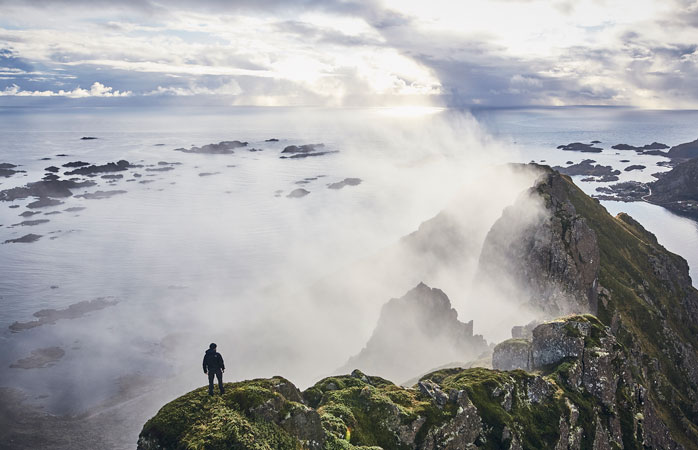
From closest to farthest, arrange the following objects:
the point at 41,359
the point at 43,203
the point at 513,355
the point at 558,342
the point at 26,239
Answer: the point at 558,342 < the point at 513,355 < the point at 41,359 < the point at 26,239 < the point at 43,203

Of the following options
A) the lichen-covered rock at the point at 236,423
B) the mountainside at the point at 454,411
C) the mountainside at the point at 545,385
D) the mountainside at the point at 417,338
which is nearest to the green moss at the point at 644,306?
the mountainside at the point at 545,385

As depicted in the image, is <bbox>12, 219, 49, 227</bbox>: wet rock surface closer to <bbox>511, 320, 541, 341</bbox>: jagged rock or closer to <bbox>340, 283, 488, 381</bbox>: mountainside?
<bbox>340, 283, 488, 381</bbox>: mountainside

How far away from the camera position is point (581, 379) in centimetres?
4181

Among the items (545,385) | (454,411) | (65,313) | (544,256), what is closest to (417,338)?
(544,256)

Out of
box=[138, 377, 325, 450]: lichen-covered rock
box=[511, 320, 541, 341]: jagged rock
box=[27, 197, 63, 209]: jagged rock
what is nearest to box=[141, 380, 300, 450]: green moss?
box=[138, 377, 325, 450]: lichen-covered rock

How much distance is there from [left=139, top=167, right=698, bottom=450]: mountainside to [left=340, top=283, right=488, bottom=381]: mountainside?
510 inches

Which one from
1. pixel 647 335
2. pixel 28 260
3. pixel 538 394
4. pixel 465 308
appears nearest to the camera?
pixel 538 394

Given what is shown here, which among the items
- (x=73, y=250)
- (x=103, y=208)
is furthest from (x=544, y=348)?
(x=103, y=208)

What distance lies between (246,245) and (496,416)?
504 ft

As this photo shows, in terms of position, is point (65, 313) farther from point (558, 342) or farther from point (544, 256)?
point (558, 342)

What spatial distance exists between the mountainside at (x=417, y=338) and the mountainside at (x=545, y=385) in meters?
13.0

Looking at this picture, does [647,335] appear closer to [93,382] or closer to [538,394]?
[538,394]

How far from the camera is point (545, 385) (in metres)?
38.9

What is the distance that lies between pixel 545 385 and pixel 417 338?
51813 millimetres
